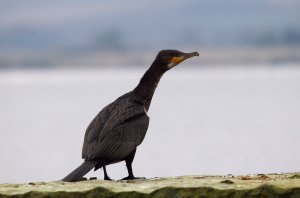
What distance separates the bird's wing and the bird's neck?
344mm

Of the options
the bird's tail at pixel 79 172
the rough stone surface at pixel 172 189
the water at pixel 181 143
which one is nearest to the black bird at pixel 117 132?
the bird's tail at pixel 79 172

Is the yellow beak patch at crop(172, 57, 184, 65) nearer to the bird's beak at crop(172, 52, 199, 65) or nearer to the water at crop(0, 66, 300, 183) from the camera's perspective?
the bird's beak at crop(172, 52, 199, 65)

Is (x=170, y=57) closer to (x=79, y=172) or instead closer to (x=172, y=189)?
(x=79, y=172)

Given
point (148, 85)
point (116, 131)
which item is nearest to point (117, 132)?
point (116, 131)

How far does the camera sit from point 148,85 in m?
11.6

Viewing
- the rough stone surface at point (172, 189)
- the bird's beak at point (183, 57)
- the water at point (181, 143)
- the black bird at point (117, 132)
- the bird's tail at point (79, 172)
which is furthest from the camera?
the water at point (181, 143)

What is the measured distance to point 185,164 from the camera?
29656 millimetres

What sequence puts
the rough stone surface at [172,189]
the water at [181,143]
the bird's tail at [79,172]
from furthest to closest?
the water at [181,143]
the bird's tail at [79,172]
the rough stone surface at [172,189]

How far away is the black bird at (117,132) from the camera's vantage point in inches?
406

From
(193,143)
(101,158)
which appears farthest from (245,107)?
(101,158)

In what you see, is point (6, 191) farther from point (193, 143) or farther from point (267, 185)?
point (193, 143)

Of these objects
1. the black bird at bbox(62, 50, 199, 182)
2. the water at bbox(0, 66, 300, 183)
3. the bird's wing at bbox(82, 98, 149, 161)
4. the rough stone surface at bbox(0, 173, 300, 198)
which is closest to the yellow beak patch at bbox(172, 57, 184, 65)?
the black bird at bbox(62, 50, 199, 182)

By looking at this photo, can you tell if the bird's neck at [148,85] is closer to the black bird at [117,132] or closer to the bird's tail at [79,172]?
the black bird at [117,132]

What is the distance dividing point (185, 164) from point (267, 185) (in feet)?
70.5
